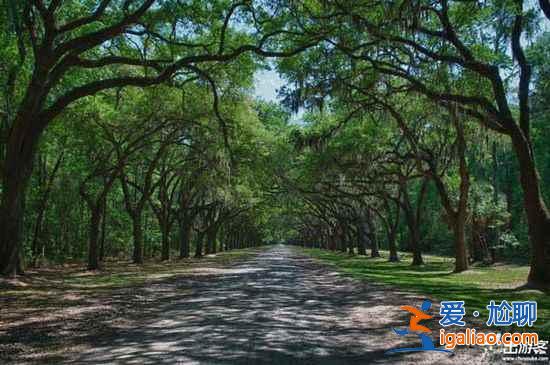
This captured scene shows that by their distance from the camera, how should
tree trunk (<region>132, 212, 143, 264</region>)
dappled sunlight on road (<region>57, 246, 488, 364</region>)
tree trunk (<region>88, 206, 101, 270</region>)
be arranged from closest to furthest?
dappled sunlight on road (<region>57, 246, 488, 364</region>) < tree trunk (<region>88, 206, 101, 270</region>) < tree trunk (<region>132, 212, 143, 264</region>)

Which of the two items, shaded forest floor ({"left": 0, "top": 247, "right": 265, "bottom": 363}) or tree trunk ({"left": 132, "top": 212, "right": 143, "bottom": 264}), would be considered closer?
shaded forest floor ({"left": 0, "top": 247, "right": 265, "bottom": 363})

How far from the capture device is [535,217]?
1255 centimetres

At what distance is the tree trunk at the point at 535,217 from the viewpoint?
1224 centimetres

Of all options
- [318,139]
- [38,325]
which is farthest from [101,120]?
[38,325]

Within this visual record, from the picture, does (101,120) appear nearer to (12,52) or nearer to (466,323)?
(12,52)

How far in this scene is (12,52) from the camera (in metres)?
15.5

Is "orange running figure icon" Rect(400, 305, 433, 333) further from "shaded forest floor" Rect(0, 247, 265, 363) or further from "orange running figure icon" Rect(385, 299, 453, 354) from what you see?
"shaded forest floor" Rect(0, 247, 265, 363)

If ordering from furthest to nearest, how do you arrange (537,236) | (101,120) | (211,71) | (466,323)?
(101,120) → (211,71) → (537,236) → (466,323)

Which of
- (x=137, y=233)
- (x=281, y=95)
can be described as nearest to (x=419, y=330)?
(x=281, y=95)

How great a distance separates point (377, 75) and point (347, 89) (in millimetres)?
1164

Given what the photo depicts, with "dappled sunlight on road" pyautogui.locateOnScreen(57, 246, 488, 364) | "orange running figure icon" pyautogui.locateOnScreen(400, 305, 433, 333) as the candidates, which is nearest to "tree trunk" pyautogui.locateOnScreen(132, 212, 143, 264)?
"dappled sunlight on road" pyautogui.locateOnScreen(57, 246, 488, 364)

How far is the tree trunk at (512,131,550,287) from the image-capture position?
12242 mm

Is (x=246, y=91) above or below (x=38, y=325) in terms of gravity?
above

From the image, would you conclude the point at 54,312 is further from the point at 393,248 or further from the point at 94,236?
the point at 393,248
